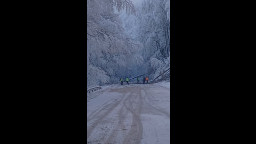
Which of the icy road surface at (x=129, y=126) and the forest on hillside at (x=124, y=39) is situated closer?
the icy road surface at (x=129, y=126)

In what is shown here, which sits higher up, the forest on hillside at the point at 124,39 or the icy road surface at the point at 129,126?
the forest on hillside at the point at 124,39

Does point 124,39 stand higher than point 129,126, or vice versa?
point 124,39

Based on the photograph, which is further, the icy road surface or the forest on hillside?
the forest on hillside

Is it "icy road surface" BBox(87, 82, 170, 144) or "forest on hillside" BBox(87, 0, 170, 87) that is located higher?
"forest on hillside" BBox(87, 0, 170, 87)

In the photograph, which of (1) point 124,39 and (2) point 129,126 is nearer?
(2) point 129,126
